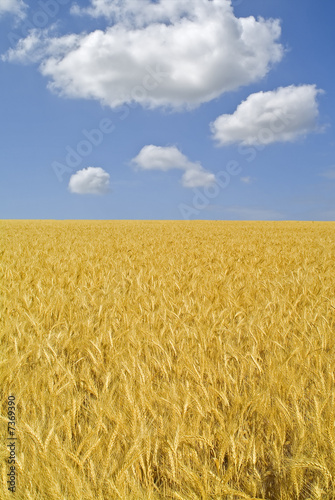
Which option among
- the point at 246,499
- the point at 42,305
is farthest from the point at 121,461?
the point at 42,305

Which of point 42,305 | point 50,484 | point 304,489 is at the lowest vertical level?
point 304,489

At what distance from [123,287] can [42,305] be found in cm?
115

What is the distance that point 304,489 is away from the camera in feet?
3.66

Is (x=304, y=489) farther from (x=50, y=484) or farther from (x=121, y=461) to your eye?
(x=50, y=484)

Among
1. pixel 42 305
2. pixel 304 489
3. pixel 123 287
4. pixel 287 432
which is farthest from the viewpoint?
pixel 123 287

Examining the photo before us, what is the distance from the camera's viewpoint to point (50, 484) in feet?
3.33

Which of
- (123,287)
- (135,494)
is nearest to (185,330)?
(135,494)

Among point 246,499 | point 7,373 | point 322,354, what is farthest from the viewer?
point 322,354

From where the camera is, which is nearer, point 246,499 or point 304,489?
point 246,499

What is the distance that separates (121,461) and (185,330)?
119 centimetres

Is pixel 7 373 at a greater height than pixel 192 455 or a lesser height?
greater

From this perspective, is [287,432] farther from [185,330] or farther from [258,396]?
[185,330]

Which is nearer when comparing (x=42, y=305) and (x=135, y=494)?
(x=135, y=494)

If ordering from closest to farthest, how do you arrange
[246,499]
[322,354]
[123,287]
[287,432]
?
[246,499]
[287,432]
[322,354]
[123,287]
